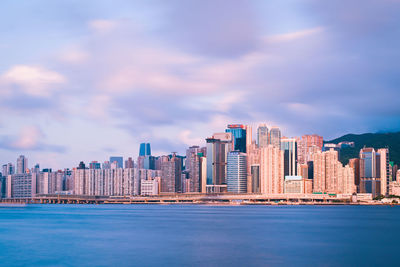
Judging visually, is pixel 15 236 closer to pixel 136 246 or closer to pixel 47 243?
pixel 47 243

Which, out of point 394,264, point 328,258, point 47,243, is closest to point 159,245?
point 47,243

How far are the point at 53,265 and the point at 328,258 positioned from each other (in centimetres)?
3060

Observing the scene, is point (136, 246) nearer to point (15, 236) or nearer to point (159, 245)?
point (159, 245)

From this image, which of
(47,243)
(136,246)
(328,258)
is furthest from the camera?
(47,243)

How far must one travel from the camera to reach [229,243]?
7356 centimetres

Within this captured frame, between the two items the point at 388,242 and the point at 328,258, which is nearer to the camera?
the point at 328,258

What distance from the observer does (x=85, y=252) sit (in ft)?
214

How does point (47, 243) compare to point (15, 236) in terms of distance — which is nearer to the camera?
point (47, 243)

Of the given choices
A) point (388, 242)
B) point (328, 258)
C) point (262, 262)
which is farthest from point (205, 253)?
point (388, 242)

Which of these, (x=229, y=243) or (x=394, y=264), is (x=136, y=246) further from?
(x=394, y=264)

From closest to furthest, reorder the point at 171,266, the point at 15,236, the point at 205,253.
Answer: the point at 171,266, the point at 205,253, the point at 15,236

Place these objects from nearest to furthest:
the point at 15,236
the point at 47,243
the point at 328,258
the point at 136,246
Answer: the point at 328,258
the point at 136,246
the point at 47,243
the point at 15,236

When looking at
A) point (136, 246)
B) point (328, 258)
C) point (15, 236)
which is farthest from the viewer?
point (15, 236)

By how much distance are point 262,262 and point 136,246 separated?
20.9 meters
